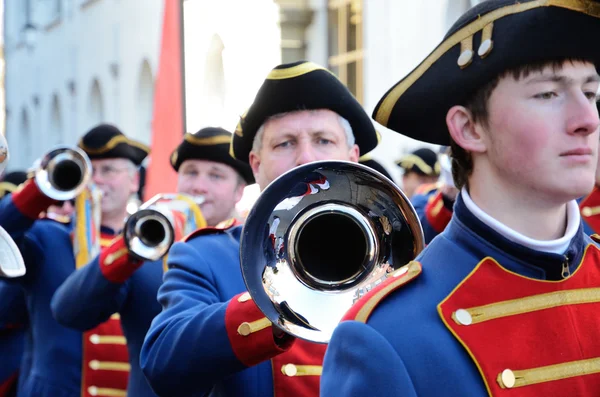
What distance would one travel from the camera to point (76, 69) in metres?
27.9

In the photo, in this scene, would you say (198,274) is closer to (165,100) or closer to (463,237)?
(463,237)

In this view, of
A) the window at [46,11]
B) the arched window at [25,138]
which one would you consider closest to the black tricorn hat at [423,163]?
the window at [46,11]

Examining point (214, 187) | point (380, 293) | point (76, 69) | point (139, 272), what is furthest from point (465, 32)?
point (76, 69)

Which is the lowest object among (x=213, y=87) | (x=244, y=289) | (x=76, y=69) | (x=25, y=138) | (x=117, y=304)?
(x=25, y=138)

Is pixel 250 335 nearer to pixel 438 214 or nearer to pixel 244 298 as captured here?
pixel 244 298

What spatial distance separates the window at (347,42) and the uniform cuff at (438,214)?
9391 mm

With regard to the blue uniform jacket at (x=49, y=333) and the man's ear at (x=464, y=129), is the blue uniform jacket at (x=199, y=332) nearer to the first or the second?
the man's ear at (x=464, y=129)

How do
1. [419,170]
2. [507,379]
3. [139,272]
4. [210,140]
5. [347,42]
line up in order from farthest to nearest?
1. [347,42]
2. [419,170]
3. [210,140]
4. [139,272]
5. [507,379]

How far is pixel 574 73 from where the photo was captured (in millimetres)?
2178

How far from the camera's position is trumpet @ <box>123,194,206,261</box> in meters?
4.25

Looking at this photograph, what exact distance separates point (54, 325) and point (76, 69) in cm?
2351

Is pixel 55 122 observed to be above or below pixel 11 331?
below

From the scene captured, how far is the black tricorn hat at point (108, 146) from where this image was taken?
5746 millimetres

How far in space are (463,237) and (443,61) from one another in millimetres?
386
